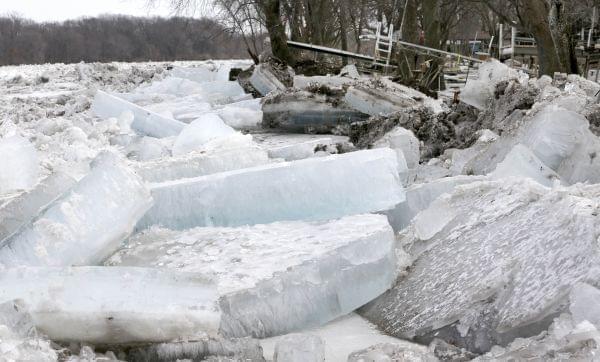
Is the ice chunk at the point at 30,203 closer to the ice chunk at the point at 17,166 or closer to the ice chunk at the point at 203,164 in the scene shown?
the ice chunk at the point at 17,166

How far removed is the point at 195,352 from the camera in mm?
1865

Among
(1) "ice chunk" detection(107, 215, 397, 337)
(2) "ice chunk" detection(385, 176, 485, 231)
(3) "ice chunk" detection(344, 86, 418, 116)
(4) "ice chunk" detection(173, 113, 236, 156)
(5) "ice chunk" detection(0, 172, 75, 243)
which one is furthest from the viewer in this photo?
(3) "ice chunk" detection(344, 86, 418, 116)

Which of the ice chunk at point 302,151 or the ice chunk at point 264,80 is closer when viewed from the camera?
the ice chunk at point 302,151

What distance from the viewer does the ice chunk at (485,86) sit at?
5.36 m

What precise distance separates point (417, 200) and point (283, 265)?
1087 millimetres

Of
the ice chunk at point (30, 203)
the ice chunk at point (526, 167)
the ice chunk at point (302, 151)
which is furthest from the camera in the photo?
the ice chunk at point (302, 151)

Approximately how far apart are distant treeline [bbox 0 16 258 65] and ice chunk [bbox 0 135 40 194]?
50176 millimetres

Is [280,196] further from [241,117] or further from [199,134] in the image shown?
[241,117]

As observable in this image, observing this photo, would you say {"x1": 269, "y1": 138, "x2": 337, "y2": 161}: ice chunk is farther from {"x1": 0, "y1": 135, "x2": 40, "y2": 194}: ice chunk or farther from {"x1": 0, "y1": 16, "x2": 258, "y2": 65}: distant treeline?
{"x1": 0, "y1": 16, "x2": 258, "y2": 65}: distant treeline

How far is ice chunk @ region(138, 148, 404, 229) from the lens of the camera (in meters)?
3.03

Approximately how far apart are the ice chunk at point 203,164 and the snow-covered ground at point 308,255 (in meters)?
0.01

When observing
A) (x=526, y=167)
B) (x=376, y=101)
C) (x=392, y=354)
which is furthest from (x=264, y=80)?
(x=392, y=354)

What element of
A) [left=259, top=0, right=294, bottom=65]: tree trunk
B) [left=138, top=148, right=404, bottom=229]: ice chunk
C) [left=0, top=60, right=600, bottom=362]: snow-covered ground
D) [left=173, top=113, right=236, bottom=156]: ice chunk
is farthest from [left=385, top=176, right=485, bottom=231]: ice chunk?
[left=259, top=0, right=294, bottom=65]: tree trunk

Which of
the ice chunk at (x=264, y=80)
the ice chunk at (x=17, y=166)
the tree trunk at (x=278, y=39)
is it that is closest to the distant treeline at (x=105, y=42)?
the tree trunk at (x=278, y=39)
